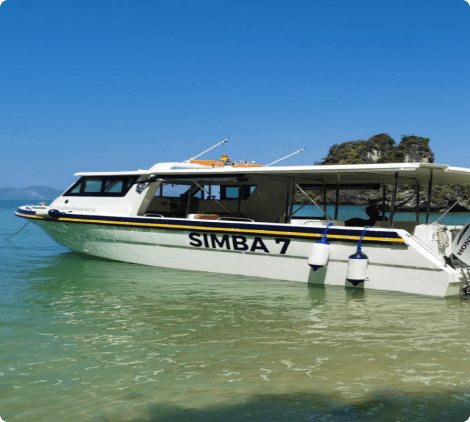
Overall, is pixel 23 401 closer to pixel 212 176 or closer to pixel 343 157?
pixel 212 176

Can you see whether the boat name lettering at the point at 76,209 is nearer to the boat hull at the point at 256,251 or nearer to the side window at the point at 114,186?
the boat hull at the point at 256,251

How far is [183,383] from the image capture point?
5.08 metres

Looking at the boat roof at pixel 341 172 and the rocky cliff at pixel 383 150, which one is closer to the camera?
the boat roof at pixel 341 172

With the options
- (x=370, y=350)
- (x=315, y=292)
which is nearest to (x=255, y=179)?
(x=315, y=292)

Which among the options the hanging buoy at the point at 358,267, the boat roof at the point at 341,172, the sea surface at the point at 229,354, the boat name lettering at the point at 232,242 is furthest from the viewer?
the boat name lettering at the point at 232,242

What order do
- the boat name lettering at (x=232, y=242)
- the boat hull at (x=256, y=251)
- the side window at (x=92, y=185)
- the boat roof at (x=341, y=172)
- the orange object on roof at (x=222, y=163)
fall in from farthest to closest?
the side window at (x=92, y=185), the orange object on roof at (x=222, y=163), the boat name lettering at (x=232, y=242), the boat roof at (x=341, y=172), the boat hull at (x=256, y=251)

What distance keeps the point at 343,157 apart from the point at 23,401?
100885mm

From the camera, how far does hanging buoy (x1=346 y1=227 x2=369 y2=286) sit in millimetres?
9367

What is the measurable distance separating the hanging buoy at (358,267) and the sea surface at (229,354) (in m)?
0.27

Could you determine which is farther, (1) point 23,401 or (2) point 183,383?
(2) point 183,383

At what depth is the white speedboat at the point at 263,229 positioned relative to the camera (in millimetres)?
9375

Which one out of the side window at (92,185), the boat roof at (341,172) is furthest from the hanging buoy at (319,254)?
the side window at (92,185)

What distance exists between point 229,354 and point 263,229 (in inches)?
185

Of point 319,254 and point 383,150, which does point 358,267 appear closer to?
point 319,254
